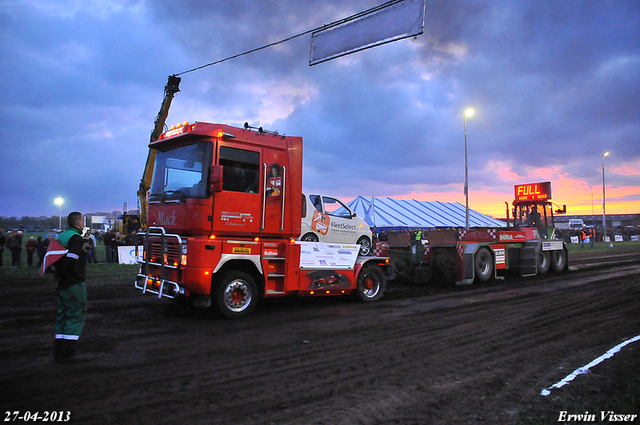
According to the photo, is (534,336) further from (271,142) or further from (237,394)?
(271,142)

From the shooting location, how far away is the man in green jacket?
15.6 feet

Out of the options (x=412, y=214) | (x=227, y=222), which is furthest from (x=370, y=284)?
(x=412, y=214)

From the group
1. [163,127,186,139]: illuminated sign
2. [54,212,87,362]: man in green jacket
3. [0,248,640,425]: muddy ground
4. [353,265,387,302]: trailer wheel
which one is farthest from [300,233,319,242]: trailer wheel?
[54,212,87,362]: man in green jacket

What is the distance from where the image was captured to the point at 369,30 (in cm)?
886

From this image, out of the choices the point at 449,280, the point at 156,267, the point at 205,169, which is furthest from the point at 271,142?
the point at 449,280

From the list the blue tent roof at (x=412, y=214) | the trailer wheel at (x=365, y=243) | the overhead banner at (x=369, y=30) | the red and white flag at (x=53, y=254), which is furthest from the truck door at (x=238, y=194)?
the blue tent roof at (x=412, y=214)

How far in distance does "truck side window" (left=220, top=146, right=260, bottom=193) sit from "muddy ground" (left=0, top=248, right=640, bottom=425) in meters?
2.38

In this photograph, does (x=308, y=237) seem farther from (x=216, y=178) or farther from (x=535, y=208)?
(x=535, y=208)

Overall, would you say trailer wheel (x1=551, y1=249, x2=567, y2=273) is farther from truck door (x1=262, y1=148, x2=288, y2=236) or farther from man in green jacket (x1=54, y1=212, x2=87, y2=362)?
man in green jacket (x1=54, y1=212, x2=87, y2=362)

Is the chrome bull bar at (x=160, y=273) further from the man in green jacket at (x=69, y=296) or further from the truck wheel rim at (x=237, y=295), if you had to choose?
the man in green jacket at (x=69, y=296)

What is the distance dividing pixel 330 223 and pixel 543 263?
838 centimetres

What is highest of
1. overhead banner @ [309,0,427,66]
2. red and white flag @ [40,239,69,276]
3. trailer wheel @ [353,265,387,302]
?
overhead banner @ [309,0,427,66]

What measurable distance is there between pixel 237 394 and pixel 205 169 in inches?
155

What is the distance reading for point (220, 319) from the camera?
7152 mm
